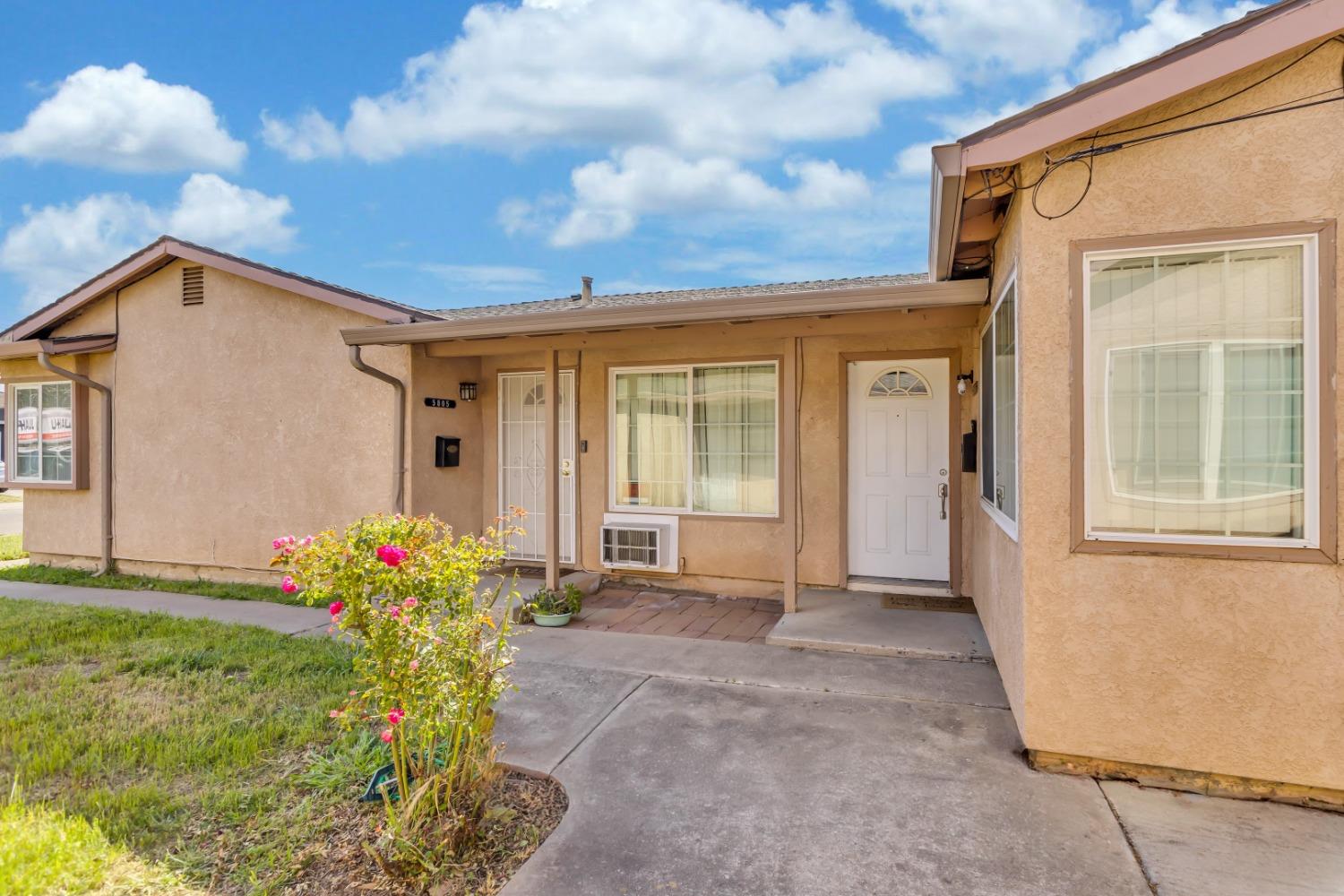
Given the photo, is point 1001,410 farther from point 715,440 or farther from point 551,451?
point 551,451

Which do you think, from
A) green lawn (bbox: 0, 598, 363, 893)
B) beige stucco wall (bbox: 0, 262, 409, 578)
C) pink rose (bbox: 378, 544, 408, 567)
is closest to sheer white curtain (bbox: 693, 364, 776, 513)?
beige stucco wall (bbox: 0, 262, 409, 578)

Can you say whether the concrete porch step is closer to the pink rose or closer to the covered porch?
the covered porch

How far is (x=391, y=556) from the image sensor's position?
2686 mm

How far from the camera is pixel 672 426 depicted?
7590 millimetres

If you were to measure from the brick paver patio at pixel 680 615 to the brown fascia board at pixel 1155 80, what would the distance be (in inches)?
153

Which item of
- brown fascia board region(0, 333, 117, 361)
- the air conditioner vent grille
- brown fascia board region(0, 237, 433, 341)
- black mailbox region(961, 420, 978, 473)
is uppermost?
brown fascia board region(0, 237, 433, 341)

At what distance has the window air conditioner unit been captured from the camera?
7.35m

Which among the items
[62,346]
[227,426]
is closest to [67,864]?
[227,426]

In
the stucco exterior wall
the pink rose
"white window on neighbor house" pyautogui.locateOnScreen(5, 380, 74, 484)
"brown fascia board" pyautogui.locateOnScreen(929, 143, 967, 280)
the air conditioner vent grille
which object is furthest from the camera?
"white window on neighbor house" pyautogui.locateOnScreen(5, 380, 74, 484)

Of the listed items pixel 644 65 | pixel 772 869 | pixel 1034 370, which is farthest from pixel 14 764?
pixel 644 65

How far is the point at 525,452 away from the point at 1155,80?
6.72 meters

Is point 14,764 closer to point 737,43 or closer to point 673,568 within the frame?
point 673,568

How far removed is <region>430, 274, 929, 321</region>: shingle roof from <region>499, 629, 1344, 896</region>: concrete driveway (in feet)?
15.7

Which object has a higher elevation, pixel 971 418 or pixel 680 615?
pixel 971 418
